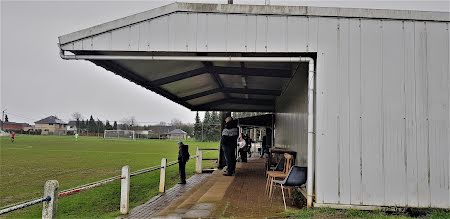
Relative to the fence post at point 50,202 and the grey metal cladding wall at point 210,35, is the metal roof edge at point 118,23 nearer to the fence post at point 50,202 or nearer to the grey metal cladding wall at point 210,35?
the grey metal cladding wall at point 210,35

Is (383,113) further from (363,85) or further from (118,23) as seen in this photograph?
(118,23)

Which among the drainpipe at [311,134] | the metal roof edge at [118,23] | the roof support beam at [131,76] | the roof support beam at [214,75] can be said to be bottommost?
the drainpipe at [311,134]

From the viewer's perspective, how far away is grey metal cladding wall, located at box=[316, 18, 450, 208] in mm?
6301

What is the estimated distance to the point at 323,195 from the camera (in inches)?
249

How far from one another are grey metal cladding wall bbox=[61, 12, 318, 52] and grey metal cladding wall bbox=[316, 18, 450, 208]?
0.47 meters

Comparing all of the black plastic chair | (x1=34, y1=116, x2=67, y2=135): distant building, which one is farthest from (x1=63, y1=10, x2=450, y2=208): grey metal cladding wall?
(x1=34, y1=116, x2=67, y2=135): distant building

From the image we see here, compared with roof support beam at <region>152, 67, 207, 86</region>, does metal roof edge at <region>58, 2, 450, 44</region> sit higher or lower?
higher

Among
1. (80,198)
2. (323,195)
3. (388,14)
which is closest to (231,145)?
(80,198)

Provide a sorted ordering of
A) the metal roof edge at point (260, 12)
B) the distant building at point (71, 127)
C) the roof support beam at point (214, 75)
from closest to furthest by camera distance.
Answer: the metal roof edge at point (260, 12), the roof support beam at point (214, 75), the distant building at point (71, 127)

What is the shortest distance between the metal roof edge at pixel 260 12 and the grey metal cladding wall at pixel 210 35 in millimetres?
70

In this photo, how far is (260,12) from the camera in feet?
21.5

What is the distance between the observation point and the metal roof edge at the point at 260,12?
6453 mm

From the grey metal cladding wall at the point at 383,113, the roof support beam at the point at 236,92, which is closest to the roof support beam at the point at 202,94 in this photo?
the roof support beam at the point at 236,92

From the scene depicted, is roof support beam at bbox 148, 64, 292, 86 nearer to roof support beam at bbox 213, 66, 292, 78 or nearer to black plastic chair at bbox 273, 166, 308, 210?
roof support beam at bbox 213, 66, 292, 78
